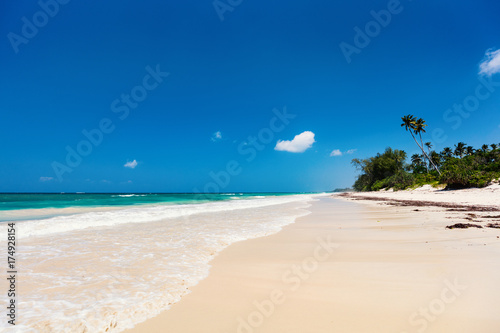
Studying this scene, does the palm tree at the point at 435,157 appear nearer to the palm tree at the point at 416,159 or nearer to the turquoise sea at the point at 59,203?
the palm tree at the point at 416,159

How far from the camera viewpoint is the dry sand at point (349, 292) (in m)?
2.38

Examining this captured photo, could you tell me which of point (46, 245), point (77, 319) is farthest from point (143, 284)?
point (46, 245)

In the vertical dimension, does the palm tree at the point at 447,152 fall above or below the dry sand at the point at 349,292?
above

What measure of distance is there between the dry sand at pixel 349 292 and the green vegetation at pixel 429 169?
29.6 metres

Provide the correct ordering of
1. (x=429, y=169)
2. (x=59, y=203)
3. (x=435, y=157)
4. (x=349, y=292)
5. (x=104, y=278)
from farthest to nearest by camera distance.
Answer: (x=435, y=157), (x=429, y=169), (x=59, y=203), (x=104, y=278), (x=349, y=292)

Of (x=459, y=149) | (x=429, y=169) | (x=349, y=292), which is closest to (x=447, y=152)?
(x=459, y=149)

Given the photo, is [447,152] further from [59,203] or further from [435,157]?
[59,203]

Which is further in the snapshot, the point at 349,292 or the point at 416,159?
the point at 416,159

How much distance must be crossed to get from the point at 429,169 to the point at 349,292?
7546 cm

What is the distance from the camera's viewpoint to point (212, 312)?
2.70 m

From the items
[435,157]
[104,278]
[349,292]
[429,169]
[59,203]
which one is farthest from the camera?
[435,157]

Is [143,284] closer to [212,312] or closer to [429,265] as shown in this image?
[212,312]

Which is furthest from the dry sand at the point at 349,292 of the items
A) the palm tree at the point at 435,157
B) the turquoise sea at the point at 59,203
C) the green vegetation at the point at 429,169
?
the palm tree at the point at 435,157

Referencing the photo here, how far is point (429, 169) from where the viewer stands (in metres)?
61.7
